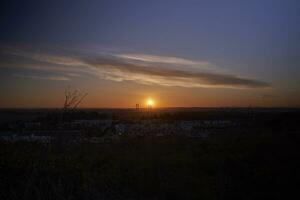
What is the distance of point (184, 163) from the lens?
11453 mm

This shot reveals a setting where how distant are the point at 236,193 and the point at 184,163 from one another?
11.8 feet

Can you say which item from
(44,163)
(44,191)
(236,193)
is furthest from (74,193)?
(236,193)

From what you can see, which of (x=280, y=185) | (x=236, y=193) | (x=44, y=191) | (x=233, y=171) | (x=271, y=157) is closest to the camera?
(x=44, y=191)

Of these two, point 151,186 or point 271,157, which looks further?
point 271,157

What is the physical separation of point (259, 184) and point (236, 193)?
4.40 ft

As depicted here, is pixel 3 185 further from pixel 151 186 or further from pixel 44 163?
pixel 151 186

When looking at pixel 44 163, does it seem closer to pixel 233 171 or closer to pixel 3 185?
pixel 3 185

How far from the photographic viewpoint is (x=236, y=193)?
7.97m

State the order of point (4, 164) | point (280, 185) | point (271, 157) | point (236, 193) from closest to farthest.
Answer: point (4, 164)
point (236, 193)
point (280, 185)
point (271, 157)

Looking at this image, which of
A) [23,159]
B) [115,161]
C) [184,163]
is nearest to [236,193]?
[184,163]

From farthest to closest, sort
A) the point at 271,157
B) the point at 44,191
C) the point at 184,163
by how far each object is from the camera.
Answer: the point at 271,157
the point at 184,163
the point at 44,191

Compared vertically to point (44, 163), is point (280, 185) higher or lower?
lower

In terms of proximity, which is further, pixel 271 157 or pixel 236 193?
pixel 271 157

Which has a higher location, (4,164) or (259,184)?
(4,164)
